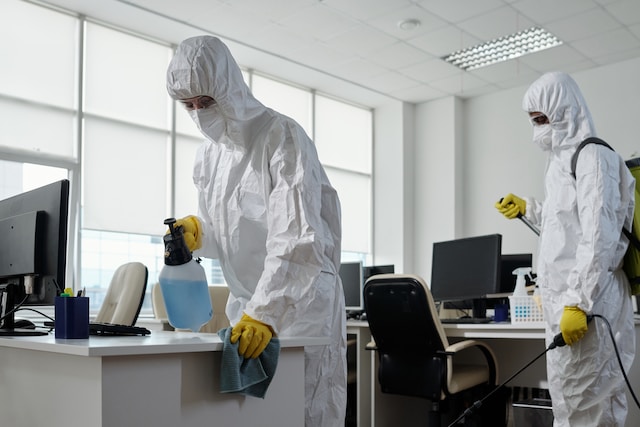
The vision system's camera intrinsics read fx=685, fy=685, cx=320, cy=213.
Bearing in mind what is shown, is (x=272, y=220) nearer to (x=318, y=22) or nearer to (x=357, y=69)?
(x=318, y=22)

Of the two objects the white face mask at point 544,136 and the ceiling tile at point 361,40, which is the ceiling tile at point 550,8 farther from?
the white face mask at point 544,136

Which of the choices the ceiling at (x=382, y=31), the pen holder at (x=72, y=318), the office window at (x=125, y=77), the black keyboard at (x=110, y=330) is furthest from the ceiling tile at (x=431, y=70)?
the pen holder at (x=72, y=318)

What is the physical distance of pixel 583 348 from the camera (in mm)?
2307

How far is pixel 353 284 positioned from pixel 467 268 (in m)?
0.94

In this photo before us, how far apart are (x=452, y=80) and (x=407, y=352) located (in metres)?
3.91

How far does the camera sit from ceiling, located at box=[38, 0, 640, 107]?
192 inches

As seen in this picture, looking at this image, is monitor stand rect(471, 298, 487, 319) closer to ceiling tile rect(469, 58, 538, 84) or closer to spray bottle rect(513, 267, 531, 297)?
spray bottle rect(513, 267, 531, 297)

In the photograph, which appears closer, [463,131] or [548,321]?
[548,321]

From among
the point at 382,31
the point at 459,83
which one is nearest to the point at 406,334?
the point at 382,31

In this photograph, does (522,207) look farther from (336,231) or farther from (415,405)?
(336,231)

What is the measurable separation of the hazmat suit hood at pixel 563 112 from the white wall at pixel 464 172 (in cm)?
388

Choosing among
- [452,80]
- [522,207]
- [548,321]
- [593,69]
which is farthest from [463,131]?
[548,321]

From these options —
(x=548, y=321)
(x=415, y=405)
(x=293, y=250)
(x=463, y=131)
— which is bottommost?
(x=415, y=405)

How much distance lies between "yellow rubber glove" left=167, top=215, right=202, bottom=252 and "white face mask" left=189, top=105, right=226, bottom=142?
250 mm
